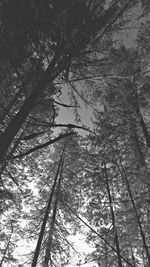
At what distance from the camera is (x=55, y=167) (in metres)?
15.4

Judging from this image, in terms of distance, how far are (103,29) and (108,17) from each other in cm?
37

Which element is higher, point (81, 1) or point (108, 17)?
point (108, 17)

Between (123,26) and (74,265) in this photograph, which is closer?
(123,26)

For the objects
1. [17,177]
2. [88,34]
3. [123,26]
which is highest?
[17,177]

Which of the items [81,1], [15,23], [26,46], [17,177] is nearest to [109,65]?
[81,1]

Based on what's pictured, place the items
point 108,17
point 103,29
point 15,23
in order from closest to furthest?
point 15,23, point 108,17, point 103,29

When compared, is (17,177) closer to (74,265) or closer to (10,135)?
(74,265)

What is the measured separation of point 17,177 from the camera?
32.6ft

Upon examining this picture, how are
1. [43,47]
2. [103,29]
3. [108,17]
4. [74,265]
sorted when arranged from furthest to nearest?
[74,265], [103,29], [108,17], [43,47]

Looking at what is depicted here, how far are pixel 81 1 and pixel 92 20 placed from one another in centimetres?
41

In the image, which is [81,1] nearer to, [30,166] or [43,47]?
[43,47]

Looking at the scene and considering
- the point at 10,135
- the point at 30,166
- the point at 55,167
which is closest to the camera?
the point at 10,135

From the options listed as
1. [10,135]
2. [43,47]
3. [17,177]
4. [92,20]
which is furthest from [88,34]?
[17,177]

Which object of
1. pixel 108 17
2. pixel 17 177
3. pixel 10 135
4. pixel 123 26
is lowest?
pixel 10 135
